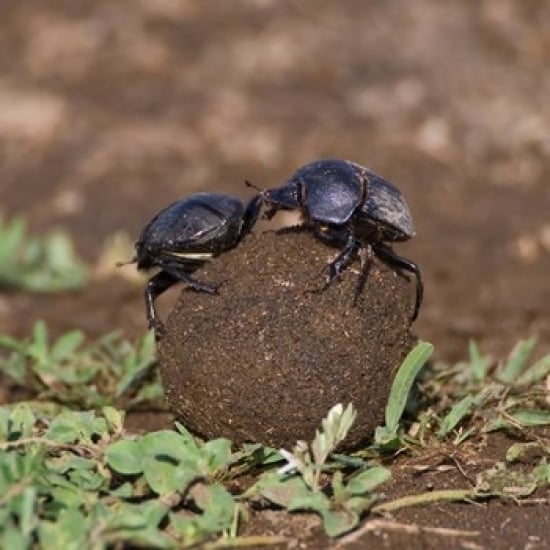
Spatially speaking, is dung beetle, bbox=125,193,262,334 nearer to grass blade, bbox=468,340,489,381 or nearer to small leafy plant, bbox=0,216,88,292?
grass blade, bbox=468,340,489,381

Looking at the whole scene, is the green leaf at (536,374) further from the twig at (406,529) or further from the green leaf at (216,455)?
the green leaf at (216,455)

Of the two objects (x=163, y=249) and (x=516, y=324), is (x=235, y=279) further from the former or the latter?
(x=516, y=324)

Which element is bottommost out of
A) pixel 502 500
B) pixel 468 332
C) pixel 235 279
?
pixel 468 332

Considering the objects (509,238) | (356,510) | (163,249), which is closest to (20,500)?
(356,510)

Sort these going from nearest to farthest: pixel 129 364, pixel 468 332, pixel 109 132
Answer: pixel 129 364 < pixel 468 332 < pixel 109 132

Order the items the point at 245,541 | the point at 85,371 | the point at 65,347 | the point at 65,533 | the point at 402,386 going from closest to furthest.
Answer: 1. the point at 65,533
2. the point at 245,541
3. the point at 402,386
4. the point at 85,371
5. the point at 65,347

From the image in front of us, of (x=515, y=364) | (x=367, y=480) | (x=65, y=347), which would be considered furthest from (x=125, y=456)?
(x=515, y=364)

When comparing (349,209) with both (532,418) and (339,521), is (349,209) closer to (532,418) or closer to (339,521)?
(532,418)
